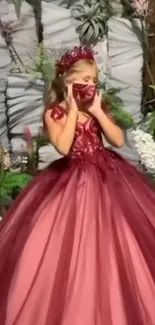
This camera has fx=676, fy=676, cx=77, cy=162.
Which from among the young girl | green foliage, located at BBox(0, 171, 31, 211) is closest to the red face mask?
the young girl

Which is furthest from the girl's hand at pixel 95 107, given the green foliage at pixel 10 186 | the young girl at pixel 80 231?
the green foliage at pixel 10 186

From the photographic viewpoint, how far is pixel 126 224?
68cm

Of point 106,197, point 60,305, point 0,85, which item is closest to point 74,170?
point 106,197

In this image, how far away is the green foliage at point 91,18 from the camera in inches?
45.7

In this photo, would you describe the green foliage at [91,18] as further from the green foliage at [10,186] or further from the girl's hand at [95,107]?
the girl's hand at [95,107]

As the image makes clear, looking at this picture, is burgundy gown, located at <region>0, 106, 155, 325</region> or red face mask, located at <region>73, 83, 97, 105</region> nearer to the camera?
burgundy gown, located at <region>0, 106, 155, 325</region>

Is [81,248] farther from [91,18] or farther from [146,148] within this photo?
[91,18]

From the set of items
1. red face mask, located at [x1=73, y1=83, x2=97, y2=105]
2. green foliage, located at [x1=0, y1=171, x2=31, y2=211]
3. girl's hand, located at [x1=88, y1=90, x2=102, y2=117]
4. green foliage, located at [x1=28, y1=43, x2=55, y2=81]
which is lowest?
green foliage, located at [x1=0, y1=171, x2=31, y2=211]

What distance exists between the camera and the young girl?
634 mm

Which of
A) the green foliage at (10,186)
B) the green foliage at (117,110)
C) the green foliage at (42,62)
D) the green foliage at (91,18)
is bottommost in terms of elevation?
the green foliage at (10,186)

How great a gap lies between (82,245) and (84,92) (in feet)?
0.57

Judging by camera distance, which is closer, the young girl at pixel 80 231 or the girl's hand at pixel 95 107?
the young girl at pixel 80 231

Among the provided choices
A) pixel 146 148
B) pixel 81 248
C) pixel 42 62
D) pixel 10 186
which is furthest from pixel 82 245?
pixel 42 62

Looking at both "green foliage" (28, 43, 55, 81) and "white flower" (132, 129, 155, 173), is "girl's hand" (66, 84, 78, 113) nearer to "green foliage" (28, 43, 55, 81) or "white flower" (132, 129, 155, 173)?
"white flower" (132, 129, 155, 173)
